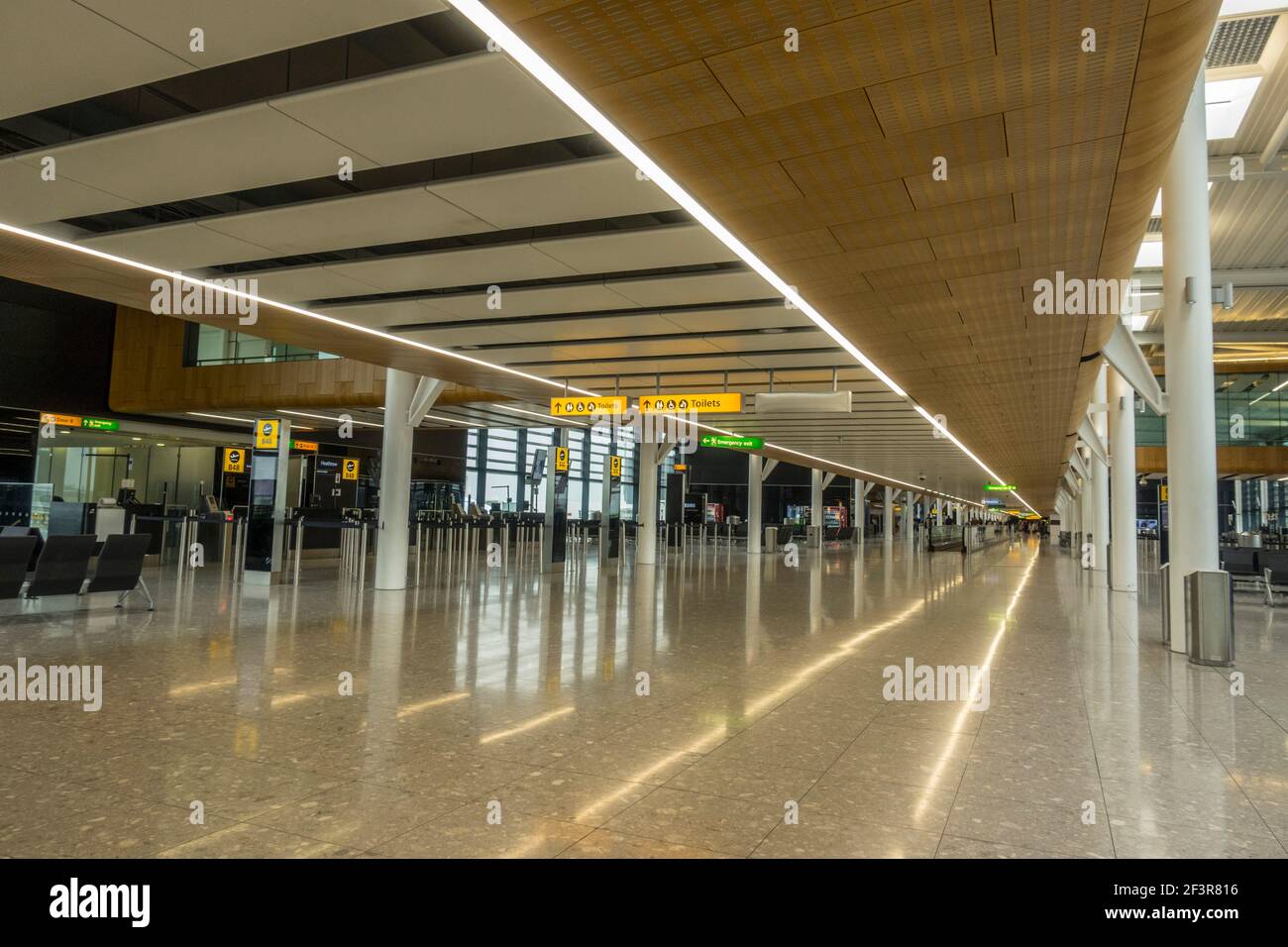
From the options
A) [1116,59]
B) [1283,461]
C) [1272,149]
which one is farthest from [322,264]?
[1283,461]

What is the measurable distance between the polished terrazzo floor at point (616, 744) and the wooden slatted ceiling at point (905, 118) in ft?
11.1

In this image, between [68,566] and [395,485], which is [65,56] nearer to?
[68,566]

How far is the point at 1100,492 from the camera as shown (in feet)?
71.9

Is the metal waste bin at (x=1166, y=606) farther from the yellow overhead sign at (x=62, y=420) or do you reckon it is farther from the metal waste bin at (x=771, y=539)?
the yellow overhead sign at (x=62, y=420)

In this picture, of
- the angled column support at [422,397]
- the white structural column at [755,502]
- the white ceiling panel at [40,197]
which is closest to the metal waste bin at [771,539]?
the white structural column at [755,502]

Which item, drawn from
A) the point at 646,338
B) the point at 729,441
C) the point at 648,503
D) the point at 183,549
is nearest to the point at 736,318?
the point at 646,338

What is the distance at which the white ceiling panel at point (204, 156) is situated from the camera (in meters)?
4.78

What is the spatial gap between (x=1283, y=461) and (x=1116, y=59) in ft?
134

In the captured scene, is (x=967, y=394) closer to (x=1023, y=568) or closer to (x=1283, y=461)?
(x=1023, y=568)

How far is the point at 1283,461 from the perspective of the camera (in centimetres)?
3428

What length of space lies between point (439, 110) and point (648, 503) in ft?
58.8

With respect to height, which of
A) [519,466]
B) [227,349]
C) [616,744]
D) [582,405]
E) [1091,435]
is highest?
[227,349]

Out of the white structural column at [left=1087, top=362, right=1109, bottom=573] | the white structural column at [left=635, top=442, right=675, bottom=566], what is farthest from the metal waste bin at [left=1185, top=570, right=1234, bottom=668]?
the white structural column at [left=1087, top=362, right=1109, bottom=573]
